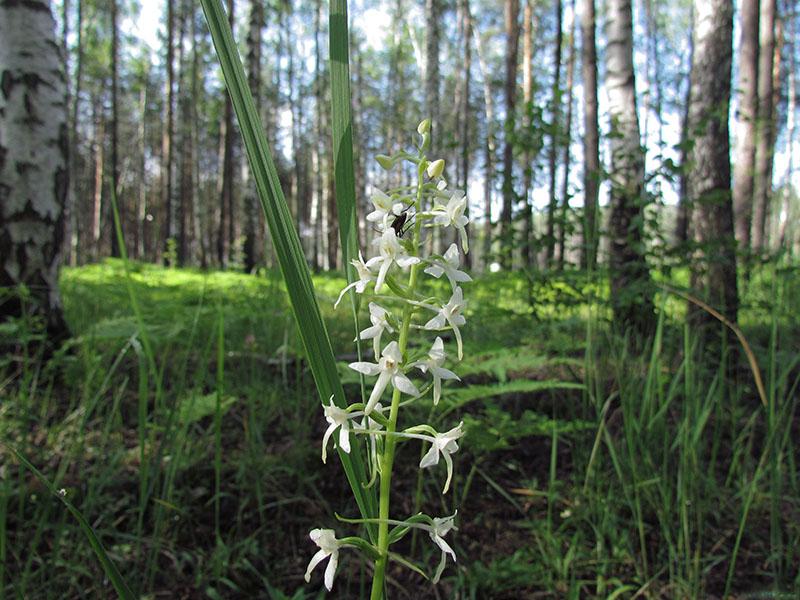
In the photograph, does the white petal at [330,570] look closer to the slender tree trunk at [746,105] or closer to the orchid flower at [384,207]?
the orchid flower at [384,207]

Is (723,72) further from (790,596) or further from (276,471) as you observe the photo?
(276,471)

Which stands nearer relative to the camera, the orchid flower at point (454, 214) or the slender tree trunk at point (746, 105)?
the orchid flower at point (454, 214)

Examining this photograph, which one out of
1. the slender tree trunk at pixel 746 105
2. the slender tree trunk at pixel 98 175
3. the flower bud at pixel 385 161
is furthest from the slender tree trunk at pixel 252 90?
the slender tree trunk at pixel 98 175

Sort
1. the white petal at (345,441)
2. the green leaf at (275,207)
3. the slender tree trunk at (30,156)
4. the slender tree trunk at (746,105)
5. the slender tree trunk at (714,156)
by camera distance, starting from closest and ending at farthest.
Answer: the green leaf at (275,207) < the white petal at (345,441) < the slender tree trunk at (30,156) < the slender tree trunk at (714,156) < the slender tree trunk at (746,105)

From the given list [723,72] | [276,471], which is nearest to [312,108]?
[723,72]

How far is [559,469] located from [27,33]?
12.5 ft

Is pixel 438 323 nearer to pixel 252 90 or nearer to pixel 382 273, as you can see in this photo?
pixel 382 273

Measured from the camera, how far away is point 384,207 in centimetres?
80

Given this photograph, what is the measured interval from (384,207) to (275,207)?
0.24 m

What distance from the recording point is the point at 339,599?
5.55ft

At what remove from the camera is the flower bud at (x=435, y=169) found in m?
0.77

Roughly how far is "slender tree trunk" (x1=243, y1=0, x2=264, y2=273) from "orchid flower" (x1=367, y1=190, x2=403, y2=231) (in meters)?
10.8

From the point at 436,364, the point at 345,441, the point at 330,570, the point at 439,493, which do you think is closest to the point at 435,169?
the point at 436,364

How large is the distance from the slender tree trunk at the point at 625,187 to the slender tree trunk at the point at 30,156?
3.48 m
